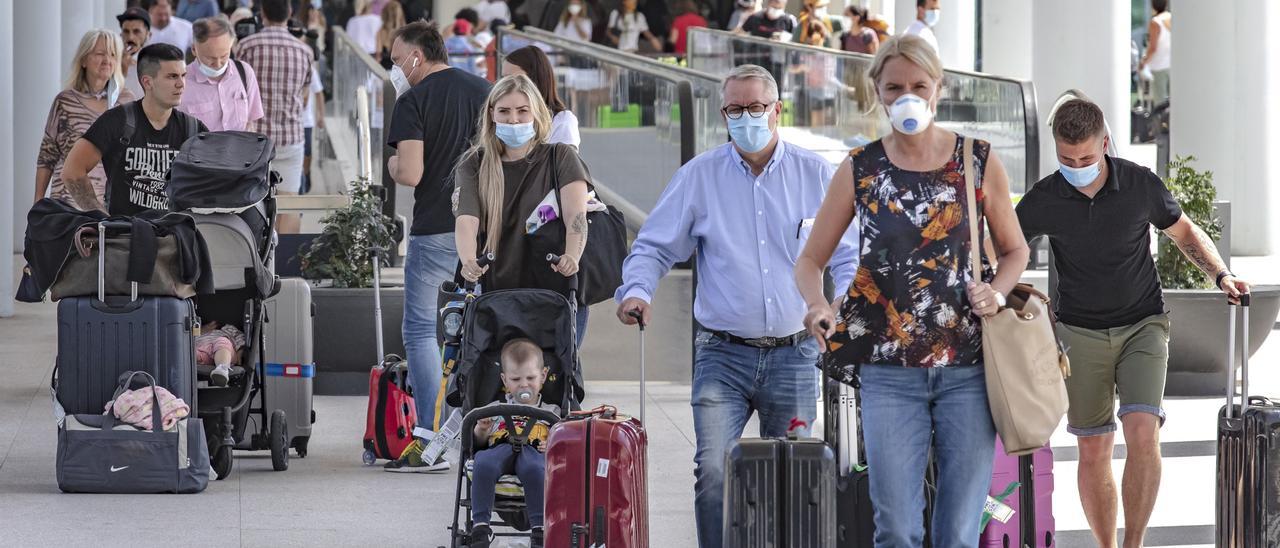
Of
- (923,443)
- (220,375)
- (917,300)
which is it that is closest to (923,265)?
(917,300)

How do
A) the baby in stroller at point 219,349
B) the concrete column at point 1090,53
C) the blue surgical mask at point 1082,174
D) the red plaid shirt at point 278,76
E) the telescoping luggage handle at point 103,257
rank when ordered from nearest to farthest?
the blue surgical mask at point 1082,174 < the telescoping luggage handle at point 103,257 < the baby in stroller at point 219,349 < the red plaid shirt at point 278,76 < the concrete column at point 1090,53

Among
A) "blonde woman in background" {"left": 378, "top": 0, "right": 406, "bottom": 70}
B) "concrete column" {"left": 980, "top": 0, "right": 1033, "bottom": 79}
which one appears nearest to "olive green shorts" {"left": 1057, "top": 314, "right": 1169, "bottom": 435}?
"blonde woman in background" {"left": 378, "top": 0, "right": 406, "bottom": 70}

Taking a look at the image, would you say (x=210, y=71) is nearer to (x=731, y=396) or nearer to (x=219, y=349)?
(x=219, y=349)

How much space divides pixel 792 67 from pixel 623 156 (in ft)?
13.3

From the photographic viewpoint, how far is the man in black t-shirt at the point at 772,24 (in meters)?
22.5

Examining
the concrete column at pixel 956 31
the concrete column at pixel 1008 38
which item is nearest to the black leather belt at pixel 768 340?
the concrete column at pixel 1008 38

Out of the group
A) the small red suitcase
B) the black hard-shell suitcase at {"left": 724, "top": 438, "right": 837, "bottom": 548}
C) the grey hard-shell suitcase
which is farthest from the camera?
the grey hard-shell suitcase

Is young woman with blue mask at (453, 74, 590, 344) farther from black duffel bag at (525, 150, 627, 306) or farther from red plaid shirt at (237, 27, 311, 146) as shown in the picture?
red plaid shirt at (237, 27, 311, 146)

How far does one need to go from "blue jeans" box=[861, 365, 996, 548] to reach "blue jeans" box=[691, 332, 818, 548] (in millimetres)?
750

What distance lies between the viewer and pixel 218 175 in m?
8.09

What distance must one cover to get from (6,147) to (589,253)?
8194 mm

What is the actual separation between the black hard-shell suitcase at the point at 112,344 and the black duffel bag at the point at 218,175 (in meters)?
0.47

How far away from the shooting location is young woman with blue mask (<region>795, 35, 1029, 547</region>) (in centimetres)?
490

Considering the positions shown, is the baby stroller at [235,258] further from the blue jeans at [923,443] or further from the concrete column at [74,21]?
the concrete column at [74,21]
